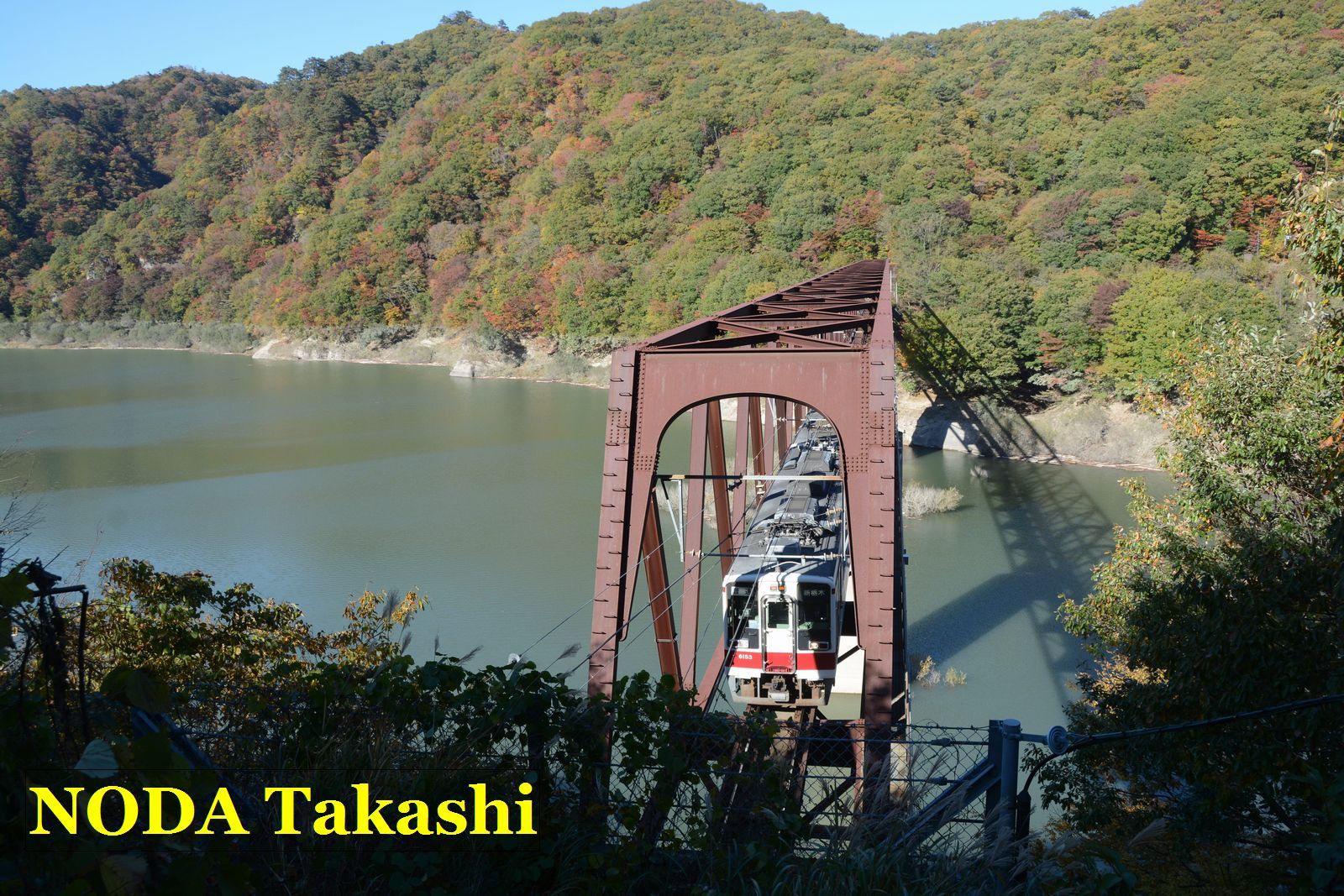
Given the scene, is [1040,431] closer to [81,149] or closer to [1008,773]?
[1008,773]

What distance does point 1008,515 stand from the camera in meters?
19.6

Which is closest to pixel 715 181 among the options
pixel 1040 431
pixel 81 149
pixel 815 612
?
pixel 1040 431

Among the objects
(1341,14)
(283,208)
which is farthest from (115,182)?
(1341,14)

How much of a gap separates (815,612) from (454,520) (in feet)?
40.3

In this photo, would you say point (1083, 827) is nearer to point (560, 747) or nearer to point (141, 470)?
point (560, 747)

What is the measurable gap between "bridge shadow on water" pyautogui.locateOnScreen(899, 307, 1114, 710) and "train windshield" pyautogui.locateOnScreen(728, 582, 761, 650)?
4.82 meters

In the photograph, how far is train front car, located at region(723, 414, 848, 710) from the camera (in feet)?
27.5

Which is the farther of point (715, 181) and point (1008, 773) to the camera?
point (715, 181)

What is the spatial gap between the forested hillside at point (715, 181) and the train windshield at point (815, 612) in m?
8.28

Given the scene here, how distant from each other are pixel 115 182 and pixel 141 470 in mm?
64353

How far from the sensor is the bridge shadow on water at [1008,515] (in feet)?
43.7

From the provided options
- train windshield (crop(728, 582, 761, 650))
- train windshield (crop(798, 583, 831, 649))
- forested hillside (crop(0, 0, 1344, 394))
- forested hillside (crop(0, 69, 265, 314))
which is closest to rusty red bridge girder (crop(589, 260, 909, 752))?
train windshield (crop(728, 582, 761, 650))

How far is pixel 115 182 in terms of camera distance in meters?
75.4

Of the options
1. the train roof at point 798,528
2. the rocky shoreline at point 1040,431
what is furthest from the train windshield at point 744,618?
the rocky shoreline at point 1040,431
